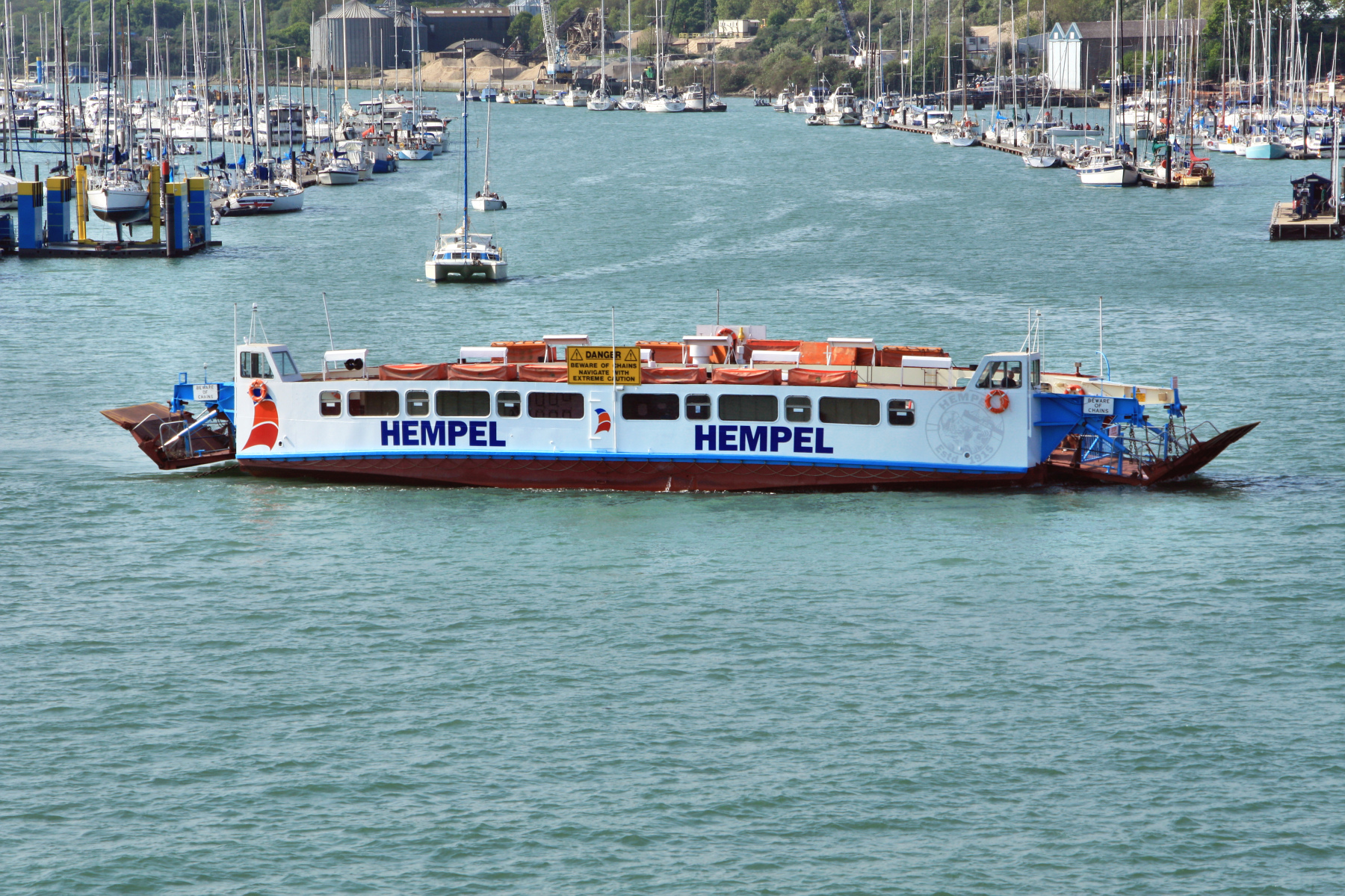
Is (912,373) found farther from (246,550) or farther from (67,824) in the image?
(67,824)

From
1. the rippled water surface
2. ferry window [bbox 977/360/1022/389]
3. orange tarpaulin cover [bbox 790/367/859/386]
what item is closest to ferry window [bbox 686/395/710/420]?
the rippled water surface

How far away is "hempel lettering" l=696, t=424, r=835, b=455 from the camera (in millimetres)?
55500

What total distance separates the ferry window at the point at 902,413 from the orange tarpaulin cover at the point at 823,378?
1541 mm

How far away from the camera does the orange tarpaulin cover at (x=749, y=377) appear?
181 feet

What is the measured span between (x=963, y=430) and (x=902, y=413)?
2.20m

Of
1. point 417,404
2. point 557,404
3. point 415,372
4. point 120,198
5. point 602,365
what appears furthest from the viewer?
point 120,198

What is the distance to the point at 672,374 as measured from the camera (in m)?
56.2

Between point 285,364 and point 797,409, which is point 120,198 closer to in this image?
point 285,364

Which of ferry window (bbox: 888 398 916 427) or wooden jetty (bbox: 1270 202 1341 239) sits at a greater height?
wooden jetty (bbox: 1270 202 1341 239)

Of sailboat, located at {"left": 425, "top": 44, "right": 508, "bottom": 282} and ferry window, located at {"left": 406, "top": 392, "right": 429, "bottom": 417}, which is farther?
sailboat, located at {"left": 425, "top": 44, "right": 508, "bottom": 282}

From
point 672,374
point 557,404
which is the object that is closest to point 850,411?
point 672,374

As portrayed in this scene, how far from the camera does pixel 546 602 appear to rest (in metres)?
46.4

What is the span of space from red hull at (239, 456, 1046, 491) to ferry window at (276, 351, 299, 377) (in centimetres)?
322

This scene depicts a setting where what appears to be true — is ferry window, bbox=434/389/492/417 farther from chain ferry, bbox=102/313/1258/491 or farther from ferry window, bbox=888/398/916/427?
ferry window, bbox=888/398/916/427
